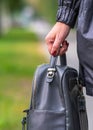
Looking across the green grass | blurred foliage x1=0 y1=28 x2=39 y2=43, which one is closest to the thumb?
the green grass

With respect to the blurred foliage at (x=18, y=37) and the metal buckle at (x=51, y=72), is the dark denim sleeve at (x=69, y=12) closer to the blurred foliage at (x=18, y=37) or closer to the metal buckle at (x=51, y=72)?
the metal buckle at (x=51, y=72)

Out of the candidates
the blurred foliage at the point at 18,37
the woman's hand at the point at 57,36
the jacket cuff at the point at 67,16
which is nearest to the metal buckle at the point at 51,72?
the woman's hand at the point at 57,36

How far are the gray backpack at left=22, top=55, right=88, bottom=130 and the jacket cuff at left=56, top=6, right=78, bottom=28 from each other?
206 millimetres

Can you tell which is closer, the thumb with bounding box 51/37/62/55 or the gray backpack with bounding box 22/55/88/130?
the gray backpack with bounding box 22/55/88/130

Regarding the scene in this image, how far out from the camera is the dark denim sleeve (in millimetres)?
3871

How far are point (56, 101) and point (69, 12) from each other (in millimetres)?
495

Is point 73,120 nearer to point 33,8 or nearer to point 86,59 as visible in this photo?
point 86,59

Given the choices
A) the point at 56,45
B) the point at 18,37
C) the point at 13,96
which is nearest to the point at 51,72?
the point at 56,45

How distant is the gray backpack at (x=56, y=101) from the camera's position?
147 inches

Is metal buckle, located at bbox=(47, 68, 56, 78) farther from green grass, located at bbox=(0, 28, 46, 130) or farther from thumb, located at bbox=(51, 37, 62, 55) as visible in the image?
green grass, located at bbox=(0, 28, 46, 130)

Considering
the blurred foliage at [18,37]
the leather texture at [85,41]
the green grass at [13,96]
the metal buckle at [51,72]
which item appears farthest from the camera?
the blurred foliage at [18,37]

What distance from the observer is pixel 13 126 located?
24.6ft

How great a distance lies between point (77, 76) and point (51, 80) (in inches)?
7.7

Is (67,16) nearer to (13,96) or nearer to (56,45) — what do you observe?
(56,45)
